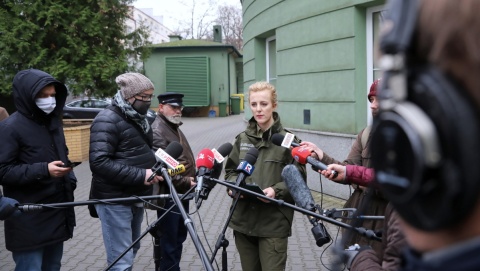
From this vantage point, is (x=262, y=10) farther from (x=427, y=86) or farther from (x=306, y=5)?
(x=427, y=86)

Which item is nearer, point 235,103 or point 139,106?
point 139,106

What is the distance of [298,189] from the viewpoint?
8.57ft

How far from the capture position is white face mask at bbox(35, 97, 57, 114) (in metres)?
3.96

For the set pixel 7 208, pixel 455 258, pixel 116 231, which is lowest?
pixel 116 231

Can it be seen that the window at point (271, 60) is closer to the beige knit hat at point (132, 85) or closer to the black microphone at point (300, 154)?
the beige knit hat at point (132, 85)

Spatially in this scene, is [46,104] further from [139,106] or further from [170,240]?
[170,240]

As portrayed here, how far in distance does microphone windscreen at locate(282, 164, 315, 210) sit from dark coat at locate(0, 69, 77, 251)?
200cm

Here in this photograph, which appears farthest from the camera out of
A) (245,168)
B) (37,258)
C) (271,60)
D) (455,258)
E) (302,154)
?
(271,60)

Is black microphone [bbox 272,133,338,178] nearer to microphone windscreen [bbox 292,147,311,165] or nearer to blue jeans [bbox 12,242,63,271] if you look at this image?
microphone windscreen [bbox 292,147,311,165]

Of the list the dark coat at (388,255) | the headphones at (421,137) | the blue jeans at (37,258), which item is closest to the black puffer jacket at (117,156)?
the blue jeans at (37,258)

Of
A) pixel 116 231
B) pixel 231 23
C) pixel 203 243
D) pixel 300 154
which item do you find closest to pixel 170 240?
pixel 203 243

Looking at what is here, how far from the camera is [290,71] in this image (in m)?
9.61

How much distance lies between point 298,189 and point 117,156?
6.71 ft

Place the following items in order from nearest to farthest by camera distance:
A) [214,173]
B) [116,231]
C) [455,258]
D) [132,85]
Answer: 1. [455,258]
2. [214,173]
3. [116,231]
4. [132,85]
